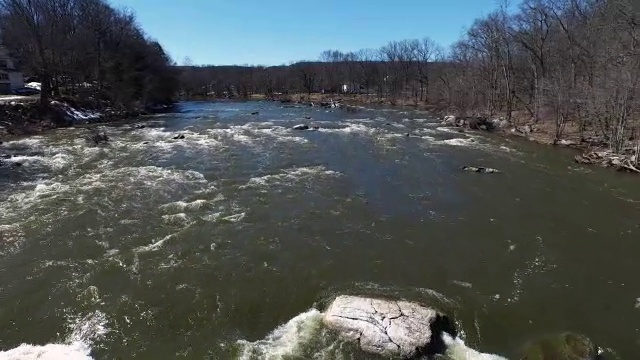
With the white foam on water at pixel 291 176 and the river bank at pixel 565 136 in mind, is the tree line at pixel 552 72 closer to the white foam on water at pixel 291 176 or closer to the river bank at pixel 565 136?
the river bank at pixel 565 136

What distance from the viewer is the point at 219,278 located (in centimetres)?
1305

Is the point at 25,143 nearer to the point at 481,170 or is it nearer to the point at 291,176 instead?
the point at 291,176

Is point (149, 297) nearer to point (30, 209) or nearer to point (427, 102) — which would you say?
point (30, 209)

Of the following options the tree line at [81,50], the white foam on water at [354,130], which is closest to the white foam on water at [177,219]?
the white foam on water at [354,130]

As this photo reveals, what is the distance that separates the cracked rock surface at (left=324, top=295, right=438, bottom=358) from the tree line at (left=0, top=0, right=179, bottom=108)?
50.8 m

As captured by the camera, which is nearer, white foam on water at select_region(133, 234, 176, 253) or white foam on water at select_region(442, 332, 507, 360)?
white foam on water at select_region(442, 332, 507, 360)

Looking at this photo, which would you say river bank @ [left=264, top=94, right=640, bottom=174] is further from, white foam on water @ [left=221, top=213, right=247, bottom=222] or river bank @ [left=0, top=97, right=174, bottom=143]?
river bank @ [left=0, top=97, right=174, bottom=143]

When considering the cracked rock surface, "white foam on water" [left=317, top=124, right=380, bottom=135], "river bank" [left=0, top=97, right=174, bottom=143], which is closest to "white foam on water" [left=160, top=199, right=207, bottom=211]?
the cracked rock surface

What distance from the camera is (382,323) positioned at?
10133 mm

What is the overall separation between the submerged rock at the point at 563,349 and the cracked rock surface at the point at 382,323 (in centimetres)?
221

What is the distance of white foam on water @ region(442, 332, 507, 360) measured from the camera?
955 cm

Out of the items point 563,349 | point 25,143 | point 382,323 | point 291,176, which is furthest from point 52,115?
point 563,349

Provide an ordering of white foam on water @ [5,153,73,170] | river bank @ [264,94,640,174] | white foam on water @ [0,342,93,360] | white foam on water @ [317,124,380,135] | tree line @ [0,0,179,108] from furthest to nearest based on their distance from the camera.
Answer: tree line @ [0,0,179,108]
white foam on water @ [317,124,380,135]
river bank @ [264,94,640,174]
white foam on water @ [5,153,73,170]
white foam on water @ [0,342,93,360]

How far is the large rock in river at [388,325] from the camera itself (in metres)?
9.56
